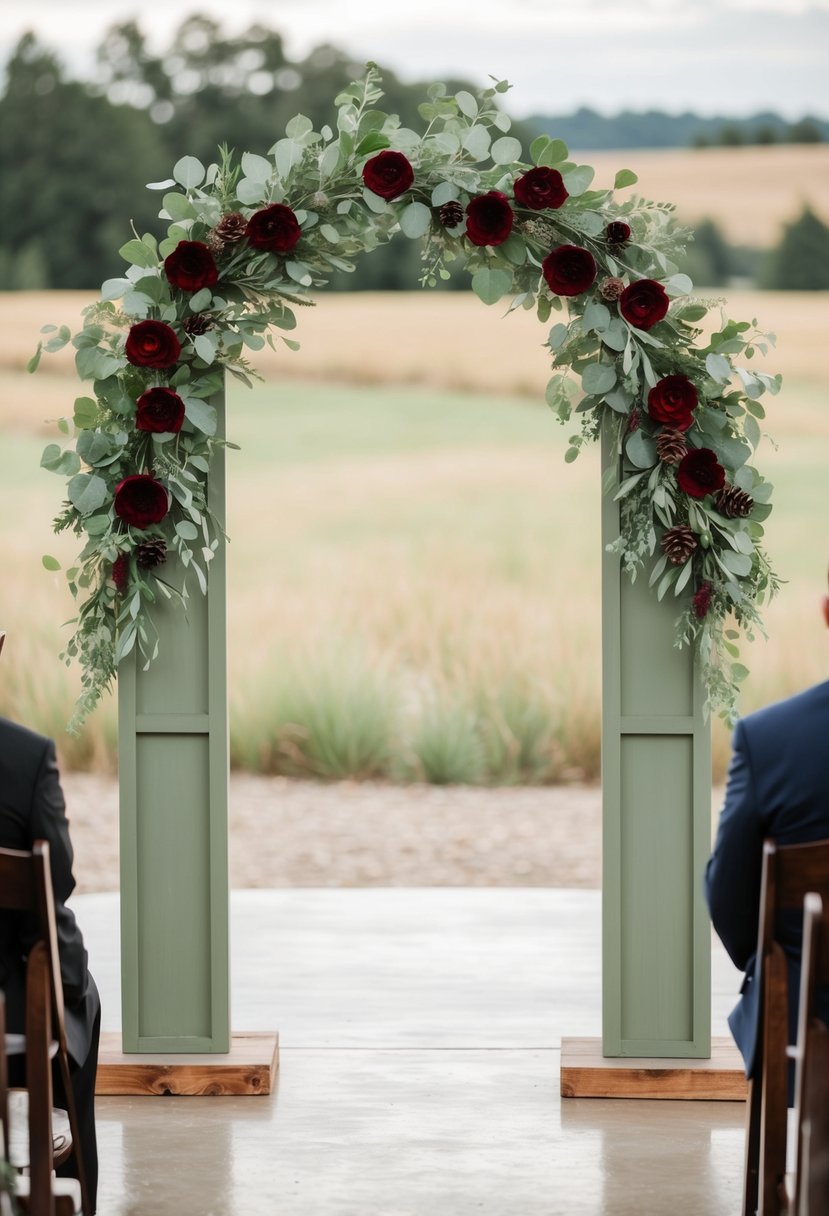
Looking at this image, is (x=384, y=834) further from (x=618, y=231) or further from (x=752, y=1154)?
(x=752, y=1154)

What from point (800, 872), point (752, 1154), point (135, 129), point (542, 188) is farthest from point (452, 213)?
point (135, 129)

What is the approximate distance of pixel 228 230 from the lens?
12.3 ft

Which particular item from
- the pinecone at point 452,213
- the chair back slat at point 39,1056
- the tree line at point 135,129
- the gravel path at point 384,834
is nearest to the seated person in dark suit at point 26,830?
the chair back slat at point 39,1056

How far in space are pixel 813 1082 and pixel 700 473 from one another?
6.17ft

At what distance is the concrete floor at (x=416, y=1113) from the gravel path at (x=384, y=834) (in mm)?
2406

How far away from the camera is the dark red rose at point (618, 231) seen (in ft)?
12.3

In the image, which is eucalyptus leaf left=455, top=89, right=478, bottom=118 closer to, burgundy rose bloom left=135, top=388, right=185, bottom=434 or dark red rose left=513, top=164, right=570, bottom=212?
dark red rose left=513, top=164, right=570, bottom=212

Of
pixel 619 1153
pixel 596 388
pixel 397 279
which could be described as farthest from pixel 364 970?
pixel 397 279

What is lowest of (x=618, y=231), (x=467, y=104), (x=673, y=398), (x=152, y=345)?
(x=673, y=398)

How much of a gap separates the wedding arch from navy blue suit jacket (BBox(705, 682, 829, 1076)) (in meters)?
1.00

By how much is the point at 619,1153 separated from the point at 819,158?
1015cm

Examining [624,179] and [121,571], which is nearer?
[624,179]

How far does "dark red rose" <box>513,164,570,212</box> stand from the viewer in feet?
12.2

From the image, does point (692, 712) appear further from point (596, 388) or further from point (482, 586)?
point (482, 586)
